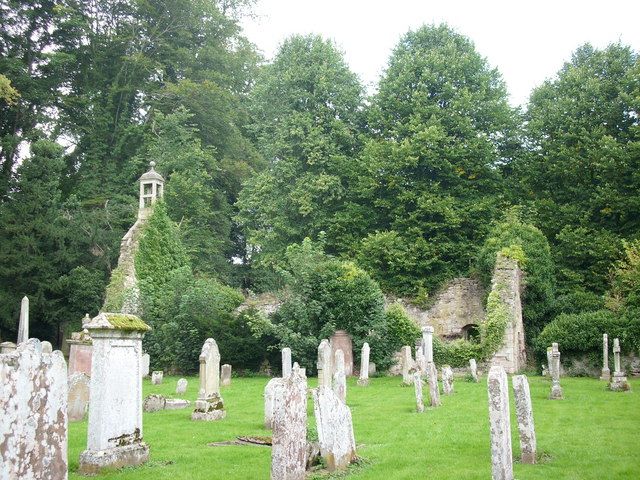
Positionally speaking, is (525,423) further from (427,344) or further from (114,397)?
(427,344)

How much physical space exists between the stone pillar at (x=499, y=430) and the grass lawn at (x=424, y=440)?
0.58 metres

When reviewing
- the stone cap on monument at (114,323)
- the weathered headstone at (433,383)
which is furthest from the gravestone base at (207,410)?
the weathered headstone at (433,383)

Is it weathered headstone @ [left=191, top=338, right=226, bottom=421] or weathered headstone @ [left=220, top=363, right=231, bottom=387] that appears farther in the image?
weathered headstone @ [left=220, top=363, right=231, bottom=387]

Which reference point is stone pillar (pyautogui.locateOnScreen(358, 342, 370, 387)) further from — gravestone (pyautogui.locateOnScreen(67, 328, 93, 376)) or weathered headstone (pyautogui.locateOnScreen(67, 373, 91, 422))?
weathered headstone (pyautogui.locateOnScreen(67, 373, 91, 422))

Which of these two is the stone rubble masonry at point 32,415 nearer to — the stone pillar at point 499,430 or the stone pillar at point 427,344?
the stone pillar at point 499,430

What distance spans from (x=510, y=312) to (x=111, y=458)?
18.8 meters

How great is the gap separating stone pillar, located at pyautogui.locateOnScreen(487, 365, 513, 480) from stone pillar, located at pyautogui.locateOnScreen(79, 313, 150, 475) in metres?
4.30

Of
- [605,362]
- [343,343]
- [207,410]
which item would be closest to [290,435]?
[207,410]

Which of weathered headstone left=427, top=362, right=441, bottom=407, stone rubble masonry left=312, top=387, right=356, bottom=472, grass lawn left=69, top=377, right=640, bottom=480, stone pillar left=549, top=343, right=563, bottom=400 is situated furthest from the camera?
stone pillar left=549, top=343, right=563, bottom=400

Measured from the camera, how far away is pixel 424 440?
9.69 m

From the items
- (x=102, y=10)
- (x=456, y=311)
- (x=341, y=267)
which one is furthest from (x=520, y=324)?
(x=102, y=10)

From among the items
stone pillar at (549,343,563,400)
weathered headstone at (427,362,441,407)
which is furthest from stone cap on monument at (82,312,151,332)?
stone pillar at (549,343,563,400)

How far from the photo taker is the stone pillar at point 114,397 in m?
7.45

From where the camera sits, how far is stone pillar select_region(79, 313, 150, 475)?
24.4ft
